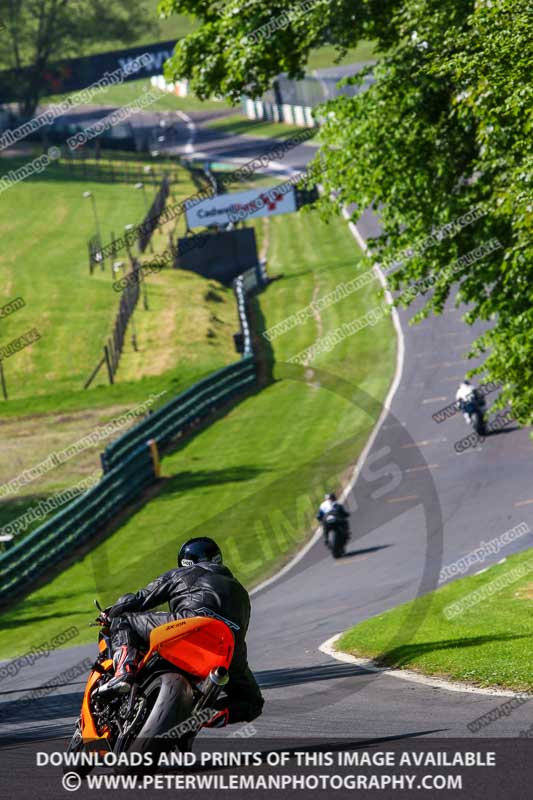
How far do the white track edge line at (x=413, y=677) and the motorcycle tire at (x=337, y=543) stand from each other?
8484mm

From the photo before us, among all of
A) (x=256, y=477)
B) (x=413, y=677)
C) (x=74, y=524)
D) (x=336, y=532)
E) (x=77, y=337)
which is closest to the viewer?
(x=413, y=677)

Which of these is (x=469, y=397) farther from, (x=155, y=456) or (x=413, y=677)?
(x=413, y=677)

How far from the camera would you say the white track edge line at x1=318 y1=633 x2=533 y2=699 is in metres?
10.0

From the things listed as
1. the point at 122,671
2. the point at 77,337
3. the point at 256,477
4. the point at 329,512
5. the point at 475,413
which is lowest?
the point at 122,671

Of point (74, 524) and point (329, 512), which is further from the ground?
point (74, 524)

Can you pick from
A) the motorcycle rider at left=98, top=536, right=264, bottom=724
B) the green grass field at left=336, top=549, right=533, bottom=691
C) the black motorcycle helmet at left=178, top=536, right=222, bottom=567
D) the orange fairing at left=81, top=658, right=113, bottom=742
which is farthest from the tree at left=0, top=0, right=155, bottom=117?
the orange fairing at left=81, top=658, right=113, bottom=742

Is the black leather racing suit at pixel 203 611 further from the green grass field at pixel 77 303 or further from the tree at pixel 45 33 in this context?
the tree at pixel 45 33

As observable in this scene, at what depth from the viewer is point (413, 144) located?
707 inches

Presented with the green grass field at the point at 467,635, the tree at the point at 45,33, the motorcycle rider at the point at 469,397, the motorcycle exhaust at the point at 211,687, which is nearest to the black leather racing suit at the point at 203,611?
the motorcycle exhaust at the point at 211,687

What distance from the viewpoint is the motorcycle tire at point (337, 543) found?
2331 centimetres

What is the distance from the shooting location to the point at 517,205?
13.5m

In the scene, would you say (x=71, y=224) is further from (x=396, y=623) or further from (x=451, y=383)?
(x=396, y=623)

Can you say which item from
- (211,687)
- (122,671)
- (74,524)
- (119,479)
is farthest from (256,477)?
(211,687)

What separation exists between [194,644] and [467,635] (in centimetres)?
645
